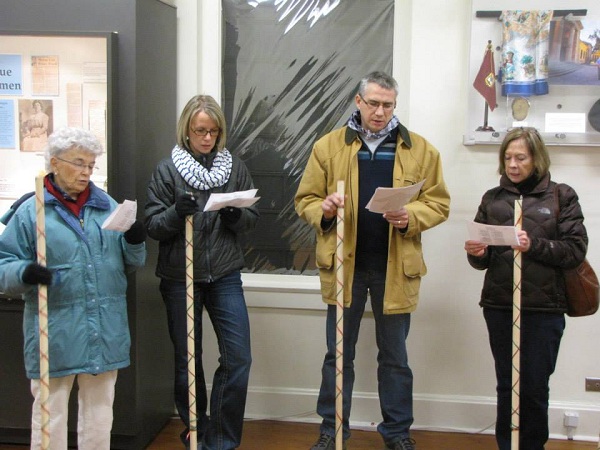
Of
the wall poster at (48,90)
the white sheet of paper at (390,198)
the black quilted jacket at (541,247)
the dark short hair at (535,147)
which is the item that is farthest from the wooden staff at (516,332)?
the wall poster at (48,90)

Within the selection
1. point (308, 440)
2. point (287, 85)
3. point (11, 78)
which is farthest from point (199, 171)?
point (308, 440)

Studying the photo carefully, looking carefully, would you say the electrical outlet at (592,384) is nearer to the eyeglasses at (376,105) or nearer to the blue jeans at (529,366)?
the blue jeans at (529,366)

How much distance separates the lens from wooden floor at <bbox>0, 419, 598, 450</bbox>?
121 inches

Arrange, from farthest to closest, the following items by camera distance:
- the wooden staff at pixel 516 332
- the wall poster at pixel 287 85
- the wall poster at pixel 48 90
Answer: the wall poster at pixel 287 85
the wall poster at pixel 48 90
the wooden staff at pixel 516 332

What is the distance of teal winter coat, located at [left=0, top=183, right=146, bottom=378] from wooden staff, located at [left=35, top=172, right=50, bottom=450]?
84 mm

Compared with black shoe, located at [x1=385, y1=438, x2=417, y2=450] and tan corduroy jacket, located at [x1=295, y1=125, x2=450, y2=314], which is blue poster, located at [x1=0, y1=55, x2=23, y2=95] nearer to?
tan corduroy jacket, located at [x1=295, y1=125, x2=450, y2=314]

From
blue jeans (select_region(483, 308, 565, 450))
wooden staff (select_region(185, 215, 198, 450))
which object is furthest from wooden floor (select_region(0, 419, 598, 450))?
wooden staff (select_region(185, 215, 198, 450))

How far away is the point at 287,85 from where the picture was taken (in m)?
3.33

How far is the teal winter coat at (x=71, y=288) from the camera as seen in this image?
7.30 ft

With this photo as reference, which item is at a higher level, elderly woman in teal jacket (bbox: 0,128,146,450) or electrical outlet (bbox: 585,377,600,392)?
elderly woman in teal jacket (bbox: 0,128,146,450)

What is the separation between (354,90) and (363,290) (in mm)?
1083

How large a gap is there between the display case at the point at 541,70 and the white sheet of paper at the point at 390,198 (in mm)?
864

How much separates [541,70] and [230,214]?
1.51 m

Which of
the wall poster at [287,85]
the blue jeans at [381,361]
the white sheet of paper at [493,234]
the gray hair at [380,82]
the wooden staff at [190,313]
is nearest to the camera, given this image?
the white sheet of paper at [493,234]
